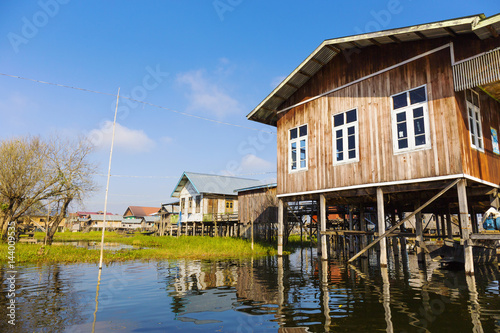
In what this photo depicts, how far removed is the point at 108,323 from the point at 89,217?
91899 millimetres

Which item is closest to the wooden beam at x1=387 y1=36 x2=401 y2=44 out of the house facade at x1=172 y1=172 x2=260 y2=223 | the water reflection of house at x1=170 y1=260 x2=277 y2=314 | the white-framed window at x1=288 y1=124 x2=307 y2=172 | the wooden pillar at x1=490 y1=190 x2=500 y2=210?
the white-framed window at x1=288 y1=124 x2=307 y2=172

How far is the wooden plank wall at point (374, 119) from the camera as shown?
1203 centimetres

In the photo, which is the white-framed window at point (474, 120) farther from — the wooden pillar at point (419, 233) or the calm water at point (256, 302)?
the calm water at point (256, 302)

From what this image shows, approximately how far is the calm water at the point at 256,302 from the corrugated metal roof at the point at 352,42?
869 centimetres

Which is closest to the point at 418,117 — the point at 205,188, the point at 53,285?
the point at 53,285

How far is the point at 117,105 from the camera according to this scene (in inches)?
578

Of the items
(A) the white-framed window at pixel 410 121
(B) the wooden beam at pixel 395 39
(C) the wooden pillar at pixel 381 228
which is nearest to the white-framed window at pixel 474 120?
(A) the white-framed window at pixel 410 121

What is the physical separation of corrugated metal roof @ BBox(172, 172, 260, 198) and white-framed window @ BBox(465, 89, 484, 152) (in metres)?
30.0

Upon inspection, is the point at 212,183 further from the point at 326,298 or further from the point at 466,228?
the point at 326,298

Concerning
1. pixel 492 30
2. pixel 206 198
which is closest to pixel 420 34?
pixel 492 30

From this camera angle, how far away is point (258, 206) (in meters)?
30.6

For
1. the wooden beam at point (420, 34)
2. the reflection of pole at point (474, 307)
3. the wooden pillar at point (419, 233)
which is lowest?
the reflection of pole at point (474, 307)

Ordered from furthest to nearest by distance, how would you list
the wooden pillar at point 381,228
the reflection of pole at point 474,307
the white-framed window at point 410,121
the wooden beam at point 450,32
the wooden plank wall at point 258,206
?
the wooden plank wall at point 258,206
the wooden pillar at point 381,228
the white-framed window at point 410,121
the wooden beam at point 450,32
the reflection of pole at point 474,307

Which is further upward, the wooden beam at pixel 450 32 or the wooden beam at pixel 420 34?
the wooden beam at pixel 420 34
